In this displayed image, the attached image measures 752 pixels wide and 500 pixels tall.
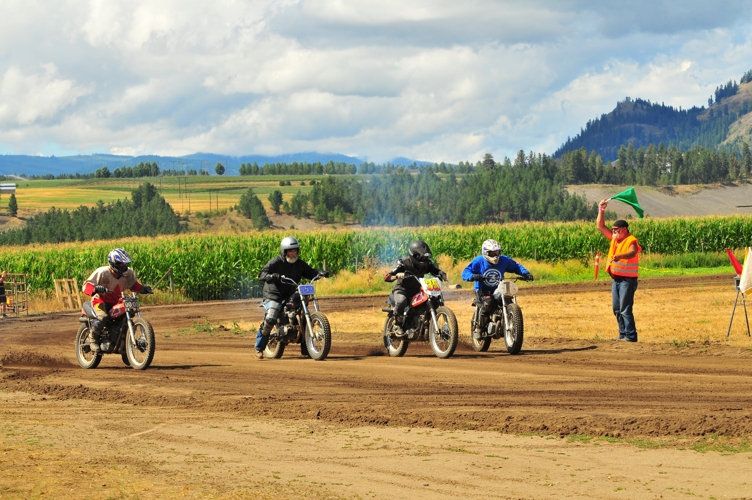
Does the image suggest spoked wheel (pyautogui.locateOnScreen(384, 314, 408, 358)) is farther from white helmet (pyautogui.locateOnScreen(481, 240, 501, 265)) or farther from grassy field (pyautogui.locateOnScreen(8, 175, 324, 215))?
grassy field (pyautogui.locateOnScreen(8, 175, 324, 215))

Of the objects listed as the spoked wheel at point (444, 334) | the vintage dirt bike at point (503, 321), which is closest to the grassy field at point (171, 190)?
the vintage dirt bike at point (503, 321)

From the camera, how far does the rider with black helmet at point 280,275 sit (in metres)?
16.3

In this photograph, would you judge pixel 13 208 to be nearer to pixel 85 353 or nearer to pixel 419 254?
pixel 85 353

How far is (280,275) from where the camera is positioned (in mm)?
16250

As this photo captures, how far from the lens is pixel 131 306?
50.4 ft

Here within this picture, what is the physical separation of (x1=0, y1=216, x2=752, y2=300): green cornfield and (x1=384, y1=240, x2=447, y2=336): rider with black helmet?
87.1ft


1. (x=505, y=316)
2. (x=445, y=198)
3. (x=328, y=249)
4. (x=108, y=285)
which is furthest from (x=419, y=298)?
(x=445, y=198)

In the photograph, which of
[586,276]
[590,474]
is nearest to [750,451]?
[590,474]

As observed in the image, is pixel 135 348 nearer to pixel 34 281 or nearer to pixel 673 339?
pixel 673 339

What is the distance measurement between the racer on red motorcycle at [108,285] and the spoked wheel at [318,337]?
9.56ft

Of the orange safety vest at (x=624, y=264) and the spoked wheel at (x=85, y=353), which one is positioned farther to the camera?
the orange safety vest at (x=624, y=264)

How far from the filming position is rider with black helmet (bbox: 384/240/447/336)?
53.4ft

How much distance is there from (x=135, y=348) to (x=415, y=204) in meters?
34.7

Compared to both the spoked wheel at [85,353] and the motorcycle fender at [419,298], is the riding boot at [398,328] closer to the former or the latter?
the motorcycle fender at [419,298]
